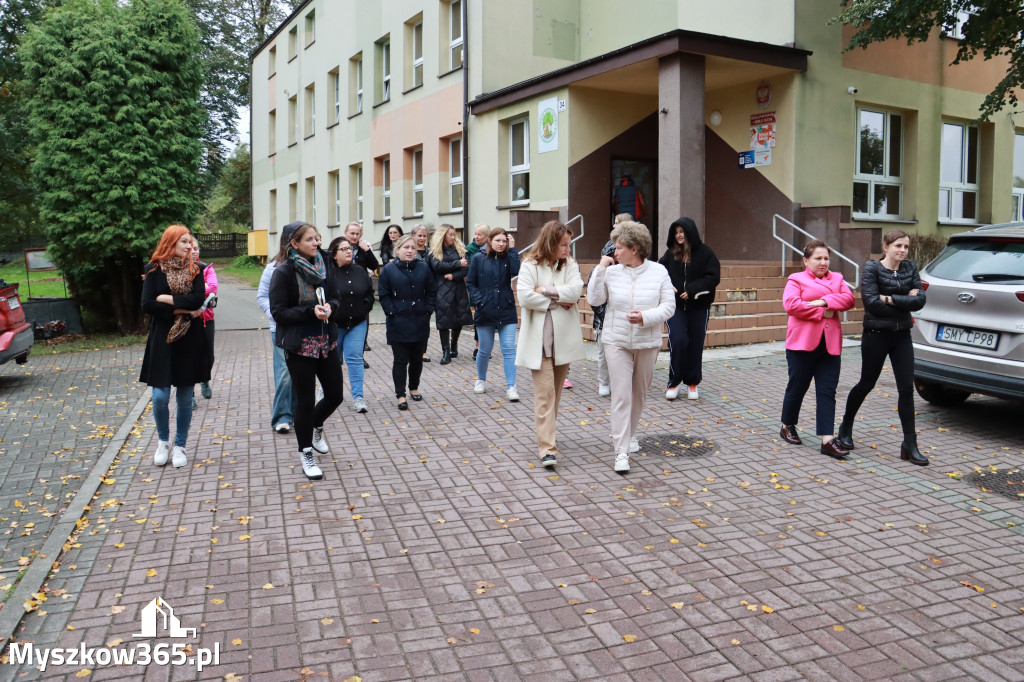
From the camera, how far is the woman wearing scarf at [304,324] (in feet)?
20.4

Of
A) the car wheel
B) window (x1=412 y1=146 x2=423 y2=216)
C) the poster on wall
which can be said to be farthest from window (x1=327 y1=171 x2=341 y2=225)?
the car wheel

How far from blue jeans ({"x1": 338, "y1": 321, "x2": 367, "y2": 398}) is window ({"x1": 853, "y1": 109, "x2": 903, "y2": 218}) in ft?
36.8

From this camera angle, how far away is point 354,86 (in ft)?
88.1

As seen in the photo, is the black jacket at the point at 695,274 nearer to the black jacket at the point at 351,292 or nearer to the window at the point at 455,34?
the black jacket at the point at 351,292

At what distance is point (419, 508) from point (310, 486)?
100 cm

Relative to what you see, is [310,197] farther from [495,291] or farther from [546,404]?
[546,404]

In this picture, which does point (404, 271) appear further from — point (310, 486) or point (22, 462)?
point (22, 462)

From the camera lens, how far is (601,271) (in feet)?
22.0

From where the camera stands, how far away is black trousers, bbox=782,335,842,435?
6.83 m

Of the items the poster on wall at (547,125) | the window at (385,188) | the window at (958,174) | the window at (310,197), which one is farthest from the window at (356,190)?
the window at (958,174)

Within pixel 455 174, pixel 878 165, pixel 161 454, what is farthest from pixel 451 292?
pixel 455 174

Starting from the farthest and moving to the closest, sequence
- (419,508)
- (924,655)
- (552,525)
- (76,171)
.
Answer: (76,171), (419,508), (552,525), (924,655)

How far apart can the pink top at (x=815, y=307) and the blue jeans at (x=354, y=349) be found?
4350 millimetres

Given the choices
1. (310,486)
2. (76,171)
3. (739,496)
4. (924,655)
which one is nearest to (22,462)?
(310,486)
